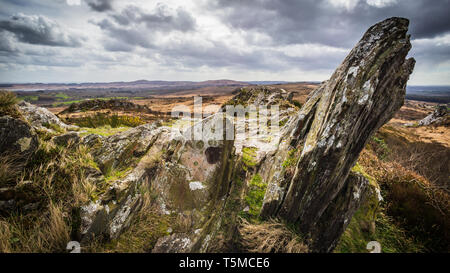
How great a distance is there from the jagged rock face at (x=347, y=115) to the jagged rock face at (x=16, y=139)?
7035 mm

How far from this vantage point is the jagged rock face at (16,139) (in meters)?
3.79

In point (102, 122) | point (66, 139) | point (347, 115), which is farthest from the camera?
point (102, 122)

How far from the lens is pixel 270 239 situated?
5.30 meters

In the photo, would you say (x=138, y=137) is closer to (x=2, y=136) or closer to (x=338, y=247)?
(x=2, y=136)

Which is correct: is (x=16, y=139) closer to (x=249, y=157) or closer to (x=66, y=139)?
(x=66, y=139)

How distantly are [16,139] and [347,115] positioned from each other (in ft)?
26.6

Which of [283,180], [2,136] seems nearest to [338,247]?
[283,180]

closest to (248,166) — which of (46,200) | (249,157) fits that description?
(249,157)

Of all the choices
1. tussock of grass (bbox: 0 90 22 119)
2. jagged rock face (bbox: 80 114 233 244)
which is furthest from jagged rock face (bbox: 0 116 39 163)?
jagged rock face (bbox: 80 114 233 244)

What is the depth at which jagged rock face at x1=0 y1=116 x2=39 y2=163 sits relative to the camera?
379 centimetres

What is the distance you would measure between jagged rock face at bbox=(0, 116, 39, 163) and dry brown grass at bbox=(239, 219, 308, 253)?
6124mm

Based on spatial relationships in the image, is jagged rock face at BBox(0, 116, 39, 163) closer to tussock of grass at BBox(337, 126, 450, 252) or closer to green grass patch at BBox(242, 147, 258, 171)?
green grass patch at BBox(242, 147, 258, 171)
